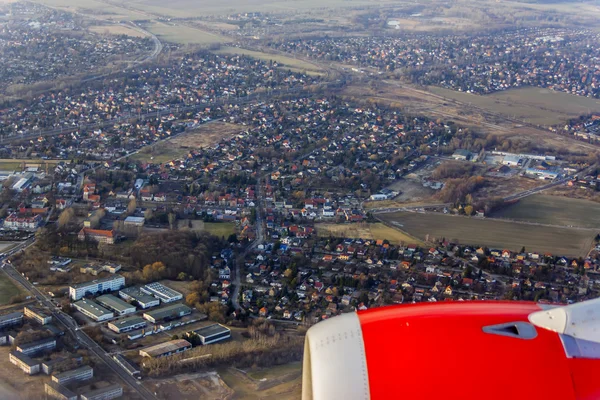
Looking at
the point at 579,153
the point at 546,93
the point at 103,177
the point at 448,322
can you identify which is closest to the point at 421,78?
the point at 546,93

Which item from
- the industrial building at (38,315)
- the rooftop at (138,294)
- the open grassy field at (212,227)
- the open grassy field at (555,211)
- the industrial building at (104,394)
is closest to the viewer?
the industrial building at (104,394)

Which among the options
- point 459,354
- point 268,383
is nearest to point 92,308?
point 268,383

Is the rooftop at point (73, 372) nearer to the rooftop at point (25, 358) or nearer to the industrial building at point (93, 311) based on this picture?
the rooftop at point (25, 358)

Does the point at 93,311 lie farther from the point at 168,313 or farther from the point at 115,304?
the point at 168,313

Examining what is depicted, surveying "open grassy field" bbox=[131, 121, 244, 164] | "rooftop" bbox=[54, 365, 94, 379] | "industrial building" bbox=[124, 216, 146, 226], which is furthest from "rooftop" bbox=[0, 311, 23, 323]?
"open grassy field" bbox=[131, 121, 244, 164]

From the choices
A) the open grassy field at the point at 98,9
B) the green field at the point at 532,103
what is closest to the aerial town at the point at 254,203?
the green field at the point at 532,103

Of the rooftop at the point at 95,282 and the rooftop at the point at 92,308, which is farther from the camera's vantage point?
the rooftop at the point at 95,282

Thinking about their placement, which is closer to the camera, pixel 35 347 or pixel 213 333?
pixel 35 347

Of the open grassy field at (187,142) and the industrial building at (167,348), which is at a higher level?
the industrial building at (167,348)
